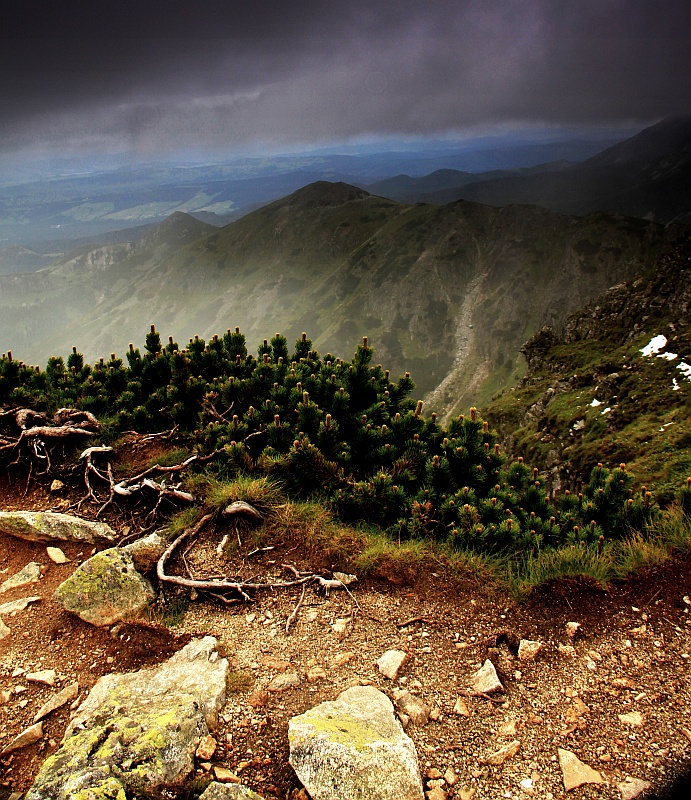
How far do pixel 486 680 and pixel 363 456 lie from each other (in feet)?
14.1

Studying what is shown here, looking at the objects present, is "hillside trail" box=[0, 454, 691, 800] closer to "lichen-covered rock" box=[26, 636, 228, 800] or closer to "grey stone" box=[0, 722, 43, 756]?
"grey stone" box=[0, 722, 43, 756]

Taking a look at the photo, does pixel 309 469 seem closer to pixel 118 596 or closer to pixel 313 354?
pixel 118 596

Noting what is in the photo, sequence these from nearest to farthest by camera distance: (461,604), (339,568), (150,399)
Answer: (461,604) → (339,568) → (150,399)

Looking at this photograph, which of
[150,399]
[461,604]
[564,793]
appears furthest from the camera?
[150,399]

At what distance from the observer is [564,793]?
12.4 feet

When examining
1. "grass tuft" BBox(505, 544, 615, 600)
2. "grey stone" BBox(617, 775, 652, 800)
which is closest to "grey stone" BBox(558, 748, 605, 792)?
"grey stone" BBox(617, 775, 652, 800)

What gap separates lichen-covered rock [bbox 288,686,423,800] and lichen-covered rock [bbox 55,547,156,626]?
273 cm

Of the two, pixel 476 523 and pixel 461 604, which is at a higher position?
pixel 476 523

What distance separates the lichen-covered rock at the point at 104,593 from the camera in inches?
221

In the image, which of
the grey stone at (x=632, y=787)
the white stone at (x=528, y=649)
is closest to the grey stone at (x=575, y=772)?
the grey stone at (x=632, y=787)

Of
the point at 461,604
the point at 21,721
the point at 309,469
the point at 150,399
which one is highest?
the point at 150,399

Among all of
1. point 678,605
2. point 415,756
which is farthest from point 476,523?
point 415,756

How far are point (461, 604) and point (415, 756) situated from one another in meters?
2.29

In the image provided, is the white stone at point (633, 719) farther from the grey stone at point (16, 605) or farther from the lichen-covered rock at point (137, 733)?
the grey stone at point (16, 605)
